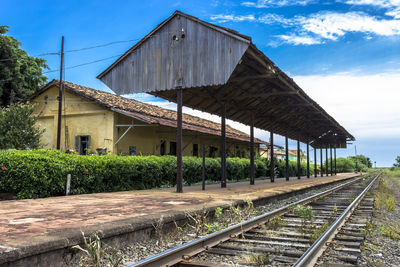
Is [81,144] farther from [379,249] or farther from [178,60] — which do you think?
[379,249]

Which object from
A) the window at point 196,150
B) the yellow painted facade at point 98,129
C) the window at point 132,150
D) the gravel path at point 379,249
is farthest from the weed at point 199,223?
the window at point 196,150

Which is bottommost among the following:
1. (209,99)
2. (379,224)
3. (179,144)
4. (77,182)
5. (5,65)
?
(379,224)

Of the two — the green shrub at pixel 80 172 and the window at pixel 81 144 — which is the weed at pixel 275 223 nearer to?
the green shrub at pixel 80 172

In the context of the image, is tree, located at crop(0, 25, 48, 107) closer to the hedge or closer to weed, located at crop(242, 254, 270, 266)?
the hedge

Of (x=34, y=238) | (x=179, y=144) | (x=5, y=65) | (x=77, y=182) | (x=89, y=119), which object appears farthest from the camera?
(x=5, y=65)

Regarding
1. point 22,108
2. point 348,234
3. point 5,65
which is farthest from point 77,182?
Answer: point 5,65

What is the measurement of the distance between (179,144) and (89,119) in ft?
36.7

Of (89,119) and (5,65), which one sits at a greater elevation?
(5,65)

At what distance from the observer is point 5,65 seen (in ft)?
107

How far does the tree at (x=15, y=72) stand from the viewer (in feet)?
105

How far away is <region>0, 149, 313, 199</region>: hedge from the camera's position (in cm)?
881

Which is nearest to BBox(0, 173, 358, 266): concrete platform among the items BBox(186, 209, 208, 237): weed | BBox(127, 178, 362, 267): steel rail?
BBox(186, 209, 208, 237): weed

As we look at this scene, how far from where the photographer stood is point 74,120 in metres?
21.4

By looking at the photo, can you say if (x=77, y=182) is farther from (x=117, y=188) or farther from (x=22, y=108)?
(x=22, y=108)
